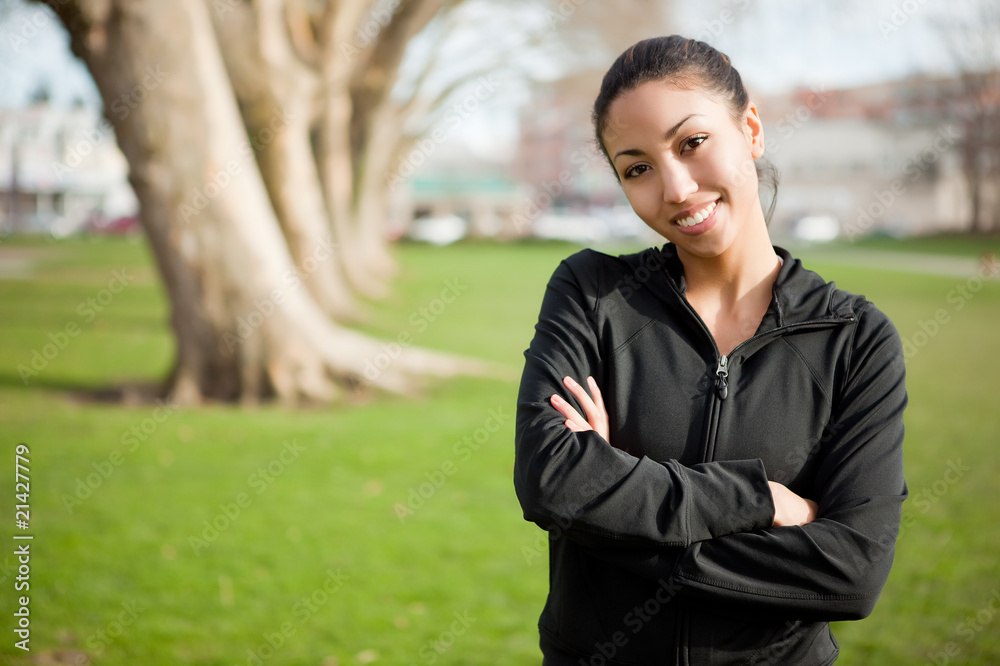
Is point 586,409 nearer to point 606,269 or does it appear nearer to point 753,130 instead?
point 606,269

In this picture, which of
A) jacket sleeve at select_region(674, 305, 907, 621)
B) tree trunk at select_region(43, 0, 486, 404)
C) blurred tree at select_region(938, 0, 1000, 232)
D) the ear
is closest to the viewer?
jacket sleeve at select_region(674, 305, 907, 621)

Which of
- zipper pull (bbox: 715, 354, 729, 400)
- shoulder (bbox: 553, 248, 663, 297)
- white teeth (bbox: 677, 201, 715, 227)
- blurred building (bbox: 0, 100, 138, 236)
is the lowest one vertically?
blurred building (bbox: 0, 100, 138, 236)

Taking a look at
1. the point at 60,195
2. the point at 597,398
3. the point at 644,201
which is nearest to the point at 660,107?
the point at 644,201

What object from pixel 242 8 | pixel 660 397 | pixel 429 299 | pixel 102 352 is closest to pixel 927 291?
pixel 429 299

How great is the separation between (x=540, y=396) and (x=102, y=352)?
39.3 ft

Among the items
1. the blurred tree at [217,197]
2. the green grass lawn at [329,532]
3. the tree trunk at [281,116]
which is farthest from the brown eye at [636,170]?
the tree trunk at [281,116]

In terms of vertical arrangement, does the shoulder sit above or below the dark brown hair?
below

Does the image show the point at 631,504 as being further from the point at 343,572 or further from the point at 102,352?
the point at 102,352

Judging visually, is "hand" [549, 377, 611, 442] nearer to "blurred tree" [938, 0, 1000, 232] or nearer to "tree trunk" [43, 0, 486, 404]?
"tree trunk" [43, 0, 486, 404]

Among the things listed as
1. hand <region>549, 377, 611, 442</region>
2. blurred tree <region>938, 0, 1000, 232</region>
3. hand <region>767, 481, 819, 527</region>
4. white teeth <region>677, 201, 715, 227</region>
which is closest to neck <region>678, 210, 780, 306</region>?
white teeth <region>677, 201, 715, 227</region>

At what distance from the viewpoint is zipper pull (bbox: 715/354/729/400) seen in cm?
184

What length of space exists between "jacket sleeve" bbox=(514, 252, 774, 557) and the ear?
539 millimetres

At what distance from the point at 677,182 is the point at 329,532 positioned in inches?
166

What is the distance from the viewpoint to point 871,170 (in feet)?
220
